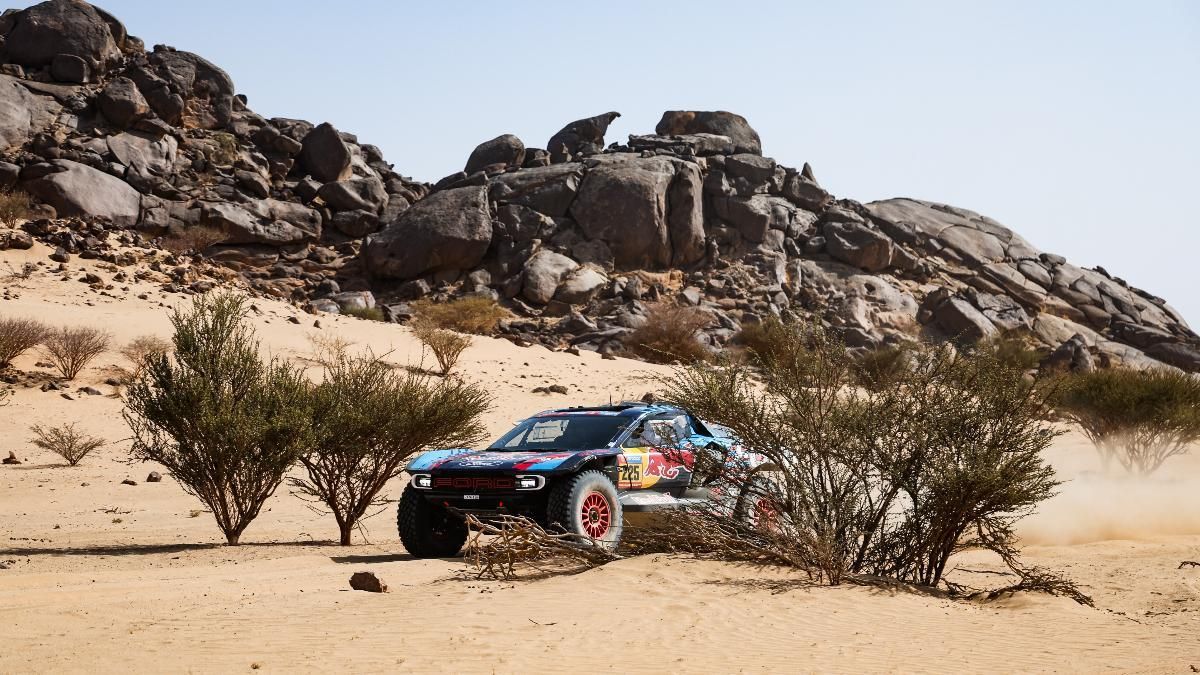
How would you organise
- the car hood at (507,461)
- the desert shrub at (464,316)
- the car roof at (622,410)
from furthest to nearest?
the desert shrub at (464,316) → the car roof at (622,410) → the car hood at (507,461)

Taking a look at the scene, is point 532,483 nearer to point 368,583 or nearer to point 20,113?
point 368,583

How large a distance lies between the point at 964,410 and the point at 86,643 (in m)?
7.58

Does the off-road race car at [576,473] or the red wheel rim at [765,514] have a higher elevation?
the off-road race car at [576,473]

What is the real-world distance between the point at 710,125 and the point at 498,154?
13243mm

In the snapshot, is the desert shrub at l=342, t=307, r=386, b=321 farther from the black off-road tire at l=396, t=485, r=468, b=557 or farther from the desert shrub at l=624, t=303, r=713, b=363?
the black off-road tire at l=396, t=485, r=468, b=557

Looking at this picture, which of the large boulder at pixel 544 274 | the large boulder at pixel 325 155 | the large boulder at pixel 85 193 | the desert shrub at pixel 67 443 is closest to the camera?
the desert shrub at pixel 67 443

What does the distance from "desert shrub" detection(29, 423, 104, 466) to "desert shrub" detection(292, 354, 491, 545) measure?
8987 millimetres

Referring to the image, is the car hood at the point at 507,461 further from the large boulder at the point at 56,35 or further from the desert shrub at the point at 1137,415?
the large boulder at the point at 56,35

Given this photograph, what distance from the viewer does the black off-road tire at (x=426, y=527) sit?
40.0ft

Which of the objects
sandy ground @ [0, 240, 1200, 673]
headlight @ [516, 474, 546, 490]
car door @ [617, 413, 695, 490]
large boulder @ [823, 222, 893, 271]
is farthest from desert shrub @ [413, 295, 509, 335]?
headlight @ [516, 474, 546, 490]

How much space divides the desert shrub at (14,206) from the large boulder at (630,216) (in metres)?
23.4

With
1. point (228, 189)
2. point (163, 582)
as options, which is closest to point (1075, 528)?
point (163, 582)

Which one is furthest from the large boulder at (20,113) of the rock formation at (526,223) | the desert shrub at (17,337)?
the desert shrub at (17,337)

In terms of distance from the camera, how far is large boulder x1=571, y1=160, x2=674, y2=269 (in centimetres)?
5334
